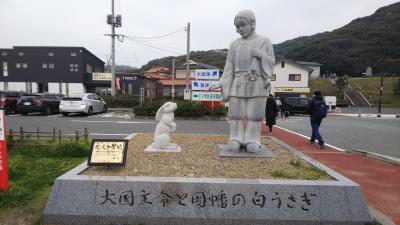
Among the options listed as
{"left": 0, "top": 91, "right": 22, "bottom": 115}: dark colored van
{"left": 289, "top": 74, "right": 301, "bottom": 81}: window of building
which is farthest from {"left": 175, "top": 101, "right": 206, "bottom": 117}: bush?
{"left": 289, "top": 74, "right": 301, "bottom": 81}: window of building

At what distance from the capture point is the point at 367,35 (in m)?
72.1

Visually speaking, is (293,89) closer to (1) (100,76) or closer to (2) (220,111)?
(2) (220,111)

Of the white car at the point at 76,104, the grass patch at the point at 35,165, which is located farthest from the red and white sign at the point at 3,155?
the white car at the point at 76,104

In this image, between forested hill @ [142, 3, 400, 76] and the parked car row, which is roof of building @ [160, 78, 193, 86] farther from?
the parked car row

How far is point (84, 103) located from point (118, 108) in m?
6.01

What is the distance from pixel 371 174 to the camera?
19.2 ft

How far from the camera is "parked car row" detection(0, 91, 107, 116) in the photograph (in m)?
16.9

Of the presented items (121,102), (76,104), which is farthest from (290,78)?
(76,104)

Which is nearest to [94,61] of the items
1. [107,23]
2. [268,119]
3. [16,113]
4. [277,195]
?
[107,23]

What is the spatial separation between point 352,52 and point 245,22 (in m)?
70.9

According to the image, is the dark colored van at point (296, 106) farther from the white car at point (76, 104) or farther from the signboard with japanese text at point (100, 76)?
the signboard with japanese text at point (100, 76)

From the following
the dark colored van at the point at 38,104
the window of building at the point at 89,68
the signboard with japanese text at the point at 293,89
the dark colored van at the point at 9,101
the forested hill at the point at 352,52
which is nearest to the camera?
the dark colored van at the point at 38,104

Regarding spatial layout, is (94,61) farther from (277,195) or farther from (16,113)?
(277,195)

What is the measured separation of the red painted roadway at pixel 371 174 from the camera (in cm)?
428
